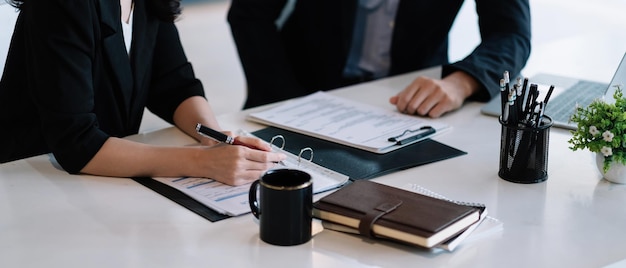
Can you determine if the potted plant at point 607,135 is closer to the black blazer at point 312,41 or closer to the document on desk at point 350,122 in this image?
the document on desk at point 350,122

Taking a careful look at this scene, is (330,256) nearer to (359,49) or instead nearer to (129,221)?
(129,221)

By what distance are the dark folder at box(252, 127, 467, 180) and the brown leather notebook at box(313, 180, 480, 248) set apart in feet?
0.63

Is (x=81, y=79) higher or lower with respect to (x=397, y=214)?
higher

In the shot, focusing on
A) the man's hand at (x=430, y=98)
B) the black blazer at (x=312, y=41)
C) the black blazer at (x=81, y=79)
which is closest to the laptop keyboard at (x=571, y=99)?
the man's hand at (x=430, y=98)

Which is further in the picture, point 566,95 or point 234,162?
point 566,95

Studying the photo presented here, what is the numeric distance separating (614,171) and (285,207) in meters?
0.63

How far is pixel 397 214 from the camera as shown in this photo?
4.06 ft

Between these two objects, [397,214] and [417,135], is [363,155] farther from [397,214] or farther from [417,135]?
[397,214]

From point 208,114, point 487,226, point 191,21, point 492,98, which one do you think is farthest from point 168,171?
point 191,21

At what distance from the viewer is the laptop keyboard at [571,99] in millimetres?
1824

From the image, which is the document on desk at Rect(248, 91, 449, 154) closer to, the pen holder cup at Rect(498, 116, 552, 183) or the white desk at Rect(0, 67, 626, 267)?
the white desk at Rect(0, 67, 626, 267)

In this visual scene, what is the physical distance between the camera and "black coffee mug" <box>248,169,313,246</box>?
1.20 m

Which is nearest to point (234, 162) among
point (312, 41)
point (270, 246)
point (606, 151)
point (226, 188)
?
point (226, 188)

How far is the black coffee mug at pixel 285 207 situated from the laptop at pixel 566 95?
0.69 metres
